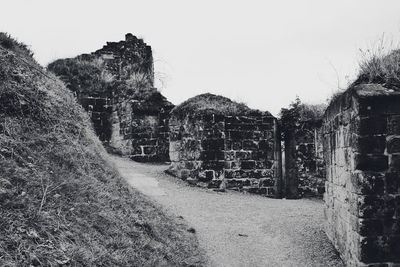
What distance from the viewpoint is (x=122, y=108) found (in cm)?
1417

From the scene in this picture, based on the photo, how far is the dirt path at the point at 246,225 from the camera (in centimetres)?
594

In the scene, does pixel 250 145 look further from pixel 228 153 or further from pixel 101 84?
pixel 101 84

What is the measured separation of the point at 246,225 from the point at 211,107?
13.6 feet

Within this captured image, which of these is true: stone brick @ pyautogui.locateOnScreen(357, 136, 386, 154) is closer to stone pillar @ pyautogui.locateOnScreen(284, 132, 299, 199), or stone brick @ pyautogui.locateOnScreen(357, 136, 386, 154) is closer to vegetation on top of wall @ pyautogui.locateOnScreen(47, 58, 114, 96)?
stone pillar @ pyautogui.locateOnScreen(284, 132, 299, 199)

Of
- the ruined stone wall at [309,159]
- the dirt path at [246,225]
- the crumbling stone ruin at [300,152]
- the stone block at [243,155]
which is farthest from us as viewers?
the crumbling stone ruin at [300,152]

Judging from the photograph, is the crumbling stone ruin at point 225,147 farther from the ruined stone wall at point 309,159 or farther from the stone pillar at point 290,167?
the ruined stone wall at point 309,159

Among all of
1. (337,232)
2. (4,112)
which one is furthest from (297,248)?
(4,112)

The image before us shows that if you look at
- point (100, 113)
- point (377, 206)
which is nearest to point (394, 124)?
point (377, 206)

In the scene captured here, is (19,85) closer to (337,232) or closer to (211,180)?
(337,232)

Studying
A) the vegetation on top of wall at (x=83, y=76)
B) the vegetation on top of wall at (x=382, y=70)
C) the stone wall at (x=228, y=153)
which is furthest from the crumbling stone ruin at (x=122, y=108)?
the vegetation on top of wall at (x=382, y=70)

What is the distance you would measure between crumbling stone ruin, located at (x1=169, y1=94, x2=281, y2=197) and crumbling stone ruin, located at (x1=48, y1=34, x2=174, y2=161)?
2.76 meters

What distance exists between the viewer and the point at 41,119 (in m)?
5.48

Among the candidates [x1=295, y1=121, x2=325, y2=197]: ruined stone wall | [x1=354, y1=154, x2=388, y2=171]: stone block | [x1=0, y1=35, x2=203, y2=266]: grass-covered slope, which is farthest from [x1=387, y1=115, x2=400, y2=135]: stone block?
[x1=295, y1=121, x2=325, y2=197]: ruined stone wall

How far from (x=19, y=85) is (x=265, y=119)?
22.3 feet
